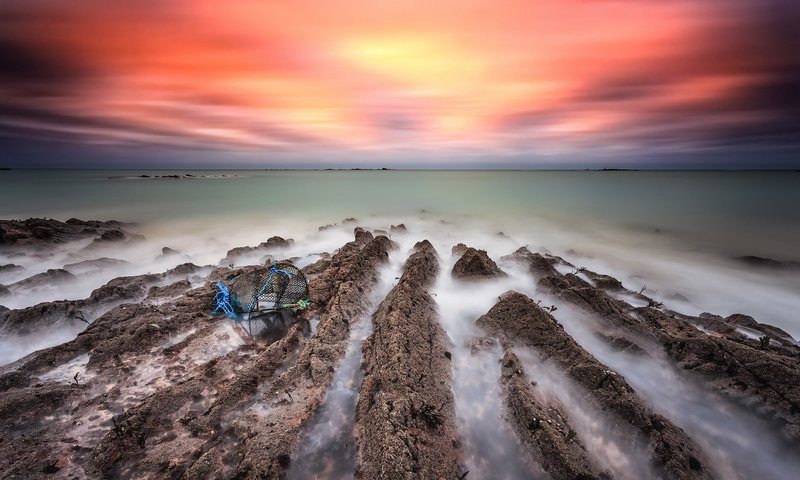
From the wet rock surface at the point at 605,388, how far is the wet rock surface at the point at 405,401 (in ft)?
4.95

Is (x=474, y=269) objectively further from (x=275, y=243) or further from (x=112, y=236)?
(x=112, y=236)

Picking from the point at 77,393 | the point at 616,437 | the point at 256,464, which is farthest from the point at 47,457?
the point at 616,437

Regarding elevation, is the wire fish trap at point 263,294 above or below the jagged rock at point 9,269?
above

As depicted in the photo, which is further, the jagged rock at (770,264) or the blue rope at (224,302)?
the jagged rock at (770,264)

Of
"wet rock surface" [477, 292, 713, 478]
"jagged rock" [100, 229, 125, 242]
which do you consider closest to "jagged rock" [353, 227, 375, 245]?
"wet rock surface" [477, 292, 713, 478]

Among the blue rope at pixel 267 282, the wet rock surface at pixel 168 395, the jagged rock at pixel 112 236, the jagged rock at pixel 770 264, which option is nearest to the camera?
the wet rock surface at pixel 168 395

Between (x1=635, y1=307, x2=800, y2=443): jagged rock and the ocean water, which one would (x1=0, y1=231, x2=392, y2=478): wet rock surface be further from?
(x1=635, y1=307, x2=800, y2=443): jagged rock

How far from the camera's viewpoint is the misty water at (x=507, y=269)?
4.14m

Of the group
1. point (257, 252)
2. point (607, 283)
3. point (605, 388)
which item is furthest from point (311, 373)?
point (257, 252)

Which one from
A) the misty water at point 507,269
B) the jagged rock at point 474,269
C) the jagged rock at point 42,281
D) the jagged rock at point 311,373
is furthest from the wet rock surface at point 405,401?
the jagged rock at point 42,281

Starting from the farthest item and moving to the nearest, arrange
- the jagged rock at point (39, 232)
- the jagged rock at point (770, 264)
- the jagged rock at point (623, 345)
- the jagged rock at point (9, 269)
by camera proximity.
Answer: the jagged rock at point (770, 264) → the jagged rock at point (39, 232) → the jagged rock at point (9, 269) → the jagged rock at point (623, 345)

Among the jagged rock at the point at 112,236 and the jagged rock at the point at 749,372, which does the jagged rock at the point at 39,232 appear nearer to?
the jagged rock at the point at 112,236

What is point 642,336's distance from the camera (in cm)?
585

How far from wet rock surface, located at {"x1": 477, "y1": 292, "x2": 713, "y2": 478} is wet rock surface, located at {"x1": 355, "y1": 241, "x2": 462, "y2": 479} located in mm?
1510
